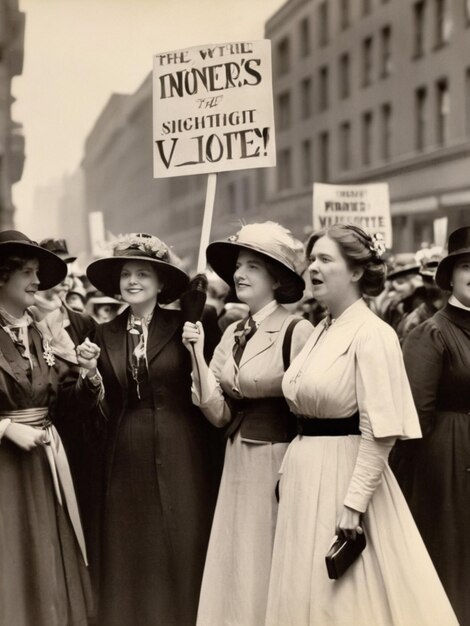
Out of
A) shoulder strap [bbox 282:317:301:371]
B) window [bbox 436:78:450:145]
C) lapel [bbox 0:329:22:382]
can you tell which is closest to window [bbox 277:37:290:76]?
window [bbox 436:78:450:145]

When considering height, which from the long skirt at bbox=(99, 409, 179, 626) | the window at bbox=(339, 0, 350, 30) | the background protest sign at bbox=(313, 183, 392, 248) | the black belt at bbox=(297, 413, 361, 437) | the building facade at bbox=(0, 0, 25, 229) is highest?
the window at bbox=(339, 0, 350, 30)

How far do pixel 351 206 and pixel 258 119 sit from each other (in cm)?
388

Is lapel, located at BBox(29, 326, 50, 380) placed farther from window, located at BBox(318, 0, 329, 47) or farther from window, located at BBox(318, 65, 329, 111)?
Result: window, located at BBox(318, 65, 329, 111)

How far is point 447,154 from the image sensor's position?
20438 millimetres

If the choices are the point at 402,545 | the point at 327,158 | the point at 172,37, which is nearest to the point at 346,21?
the point at 327,158

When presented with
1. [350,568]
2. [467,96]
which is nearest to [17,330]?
[350,568]

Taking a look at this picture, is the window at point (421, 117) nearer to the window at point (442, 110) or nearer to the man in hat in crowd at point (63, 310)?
the window at point (442, 110)

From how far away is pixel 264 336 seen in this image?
4.32 metres

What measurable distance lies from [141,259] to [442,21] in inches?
719

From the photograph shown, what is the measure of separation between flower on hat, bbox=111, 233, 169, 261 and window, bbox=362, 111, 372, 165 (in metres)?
20.6

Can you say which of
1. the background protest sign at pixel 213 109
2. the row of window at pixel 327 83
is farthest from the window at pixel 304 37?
the background protest sign at pixel 213 109

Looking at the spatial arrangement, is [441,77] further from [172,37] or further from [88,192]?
[172,37]

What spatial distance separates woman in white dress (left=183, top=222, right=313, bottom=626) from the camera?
4184mm

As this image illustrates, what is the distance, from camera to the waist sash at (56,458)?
4.26 m
